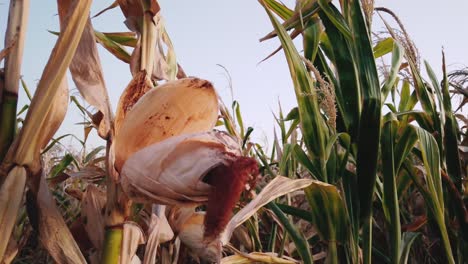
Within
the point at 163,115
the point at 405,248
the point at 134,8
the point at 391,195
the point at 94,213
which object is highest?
the point at 134,8

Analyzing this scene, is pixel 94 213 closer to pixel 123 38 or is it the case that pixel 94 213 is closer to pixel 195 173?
pixel 195 173

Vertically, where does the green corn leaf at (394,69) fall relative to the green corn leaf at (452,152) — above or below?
above

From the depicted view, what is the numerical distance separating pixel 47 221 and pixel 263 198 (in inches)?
10.2

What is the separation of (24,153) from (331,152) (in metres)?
0.54

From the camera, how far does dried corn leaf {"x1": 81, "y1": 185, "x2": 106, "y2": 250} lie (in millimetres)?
508

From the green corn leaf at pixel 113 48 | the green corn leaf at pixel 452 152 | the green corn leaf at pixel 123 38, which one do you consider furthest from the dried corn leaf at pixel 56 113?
the green corn leaf at pixel 452 152

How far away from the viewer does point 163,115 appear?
445mm

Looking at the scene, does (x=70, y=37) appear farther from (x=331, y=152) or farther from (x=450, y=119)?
(x=450, y=119)

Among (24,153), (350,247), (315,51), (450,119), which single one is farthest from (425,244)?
(24,153)

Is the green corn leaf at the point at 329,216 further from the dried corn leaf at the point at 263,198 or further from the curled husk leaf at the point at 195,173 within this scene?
the curled husk leaf at the point at 195,173

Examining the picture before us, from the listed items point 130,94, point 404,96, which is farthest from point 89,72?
point 404,96

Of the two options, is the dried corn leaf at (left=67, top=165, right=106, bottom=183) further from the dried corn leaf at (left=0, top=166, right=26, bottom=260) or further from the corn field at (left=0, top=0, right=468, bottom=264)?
the dried corn leaf at (left=0, top=166, right=26, bottom=260)

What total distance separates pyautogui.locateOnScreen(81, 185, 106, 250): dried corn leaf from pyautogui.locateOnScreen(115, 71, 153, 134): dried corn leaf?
0.34ft

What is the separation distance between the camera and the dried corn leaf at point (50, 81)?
424 millimetres
